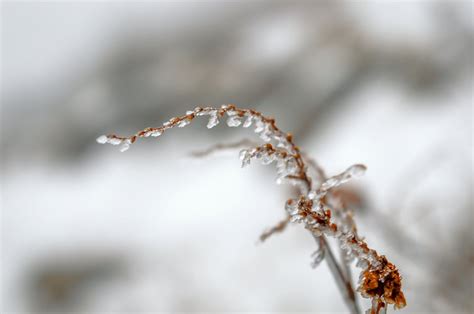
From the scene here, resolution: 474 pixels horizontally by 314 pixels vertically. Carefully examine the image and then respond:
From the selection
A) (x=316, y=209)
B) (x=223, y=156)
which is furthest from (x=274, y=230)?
(x=223, y=156)

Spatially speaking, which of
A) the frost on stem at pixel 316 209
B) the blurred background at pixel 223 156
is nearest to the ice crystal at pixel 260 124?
the frost on stem at pixel 316 209

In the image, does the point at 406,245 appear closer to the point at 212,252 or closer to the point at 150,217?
the point at 212,252

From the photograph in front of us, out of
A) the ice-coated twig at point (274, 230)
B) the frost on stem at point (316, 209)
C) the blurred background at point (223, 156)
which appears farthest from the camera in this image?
the blurred background at point (223, 156)

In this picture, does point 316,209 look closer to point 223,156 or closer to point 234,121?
point 234,121

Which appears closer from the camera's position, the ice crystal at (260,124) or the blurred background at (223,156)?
the ice crystal at (260,124)

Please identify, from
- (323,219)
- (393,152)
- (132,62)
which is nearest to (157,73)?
(132,62)

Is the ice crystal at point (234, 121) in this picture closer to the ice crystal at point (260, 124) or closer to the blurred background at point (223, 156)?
the ice crystal at point (260, 124)

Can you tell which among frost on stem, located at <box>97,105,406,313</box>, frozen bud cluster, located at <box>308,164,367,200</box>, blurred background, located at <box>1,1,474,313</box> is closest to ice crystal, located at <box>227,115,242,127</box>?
frost on stem, located at <box>97,105,406,313</box>
